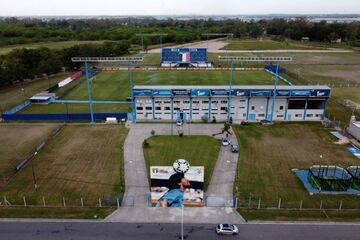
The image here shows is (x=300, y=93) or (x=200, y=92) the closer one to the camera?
(x=300, y=93)

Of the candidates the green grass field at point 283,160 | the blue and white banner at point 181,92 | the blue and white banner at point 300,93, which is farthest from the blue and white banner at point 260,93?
the blue and white banner at point 181,92

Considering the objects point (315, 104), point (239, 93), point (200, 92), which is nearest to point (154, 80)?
point (200, 92)

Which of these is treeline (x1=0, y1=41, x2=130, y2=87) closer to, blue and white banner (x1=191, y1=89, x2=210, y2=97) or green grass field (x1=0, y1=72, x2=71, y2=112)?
green grass field (x1=0, y1=72, x2=71, y2=112)

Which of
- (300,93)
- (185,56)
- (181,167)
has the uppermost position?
(300,93)

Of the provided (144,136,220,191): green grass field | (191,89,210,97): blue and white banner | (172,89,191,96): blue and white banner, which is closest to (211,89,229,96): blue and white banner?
(191,89,210,97): blue and white banner

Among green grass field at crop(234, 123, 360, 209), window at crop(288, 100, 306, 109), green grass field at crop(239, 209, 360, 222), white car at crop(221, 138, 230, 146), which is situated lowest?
green grass field at crop(239, 209, 360, 222)

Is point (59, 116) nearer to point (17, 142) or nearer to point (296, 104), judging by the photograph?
point (17, 142)

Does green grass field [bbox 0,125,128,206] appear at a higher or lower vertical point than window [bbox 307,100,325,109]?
lower

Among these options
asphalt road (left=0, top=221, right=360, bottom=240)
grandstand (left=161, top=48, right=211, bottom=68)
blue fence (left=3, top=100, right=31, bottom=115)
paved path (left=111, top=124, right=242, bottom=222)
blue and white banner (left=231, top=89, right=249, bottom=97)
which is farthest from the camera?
grandstand (left=161, top=48, right=211, bottom=68)

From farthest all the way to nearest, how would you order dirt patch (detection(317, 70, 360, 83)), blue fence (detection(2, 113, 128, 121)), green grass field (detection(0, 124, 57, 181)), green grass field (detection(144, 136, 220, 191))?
1. dirt patch (detection(317, 70, 360, 83))
2. blue fence (detection(2, 113, 128, 121))
3. green grass field (detection(0, 124, 57, 181))
4. green grass field (detection(144, 136, 220, 191))
